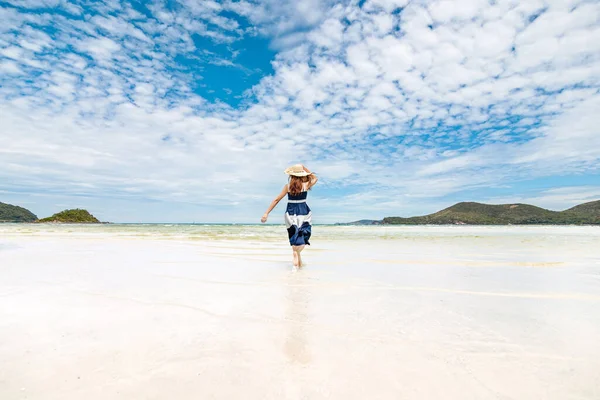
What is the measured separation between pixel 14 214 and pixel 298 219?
108 meters

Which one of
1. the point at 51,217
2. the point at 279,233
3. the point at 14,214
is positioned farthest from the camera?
the point at 14,214

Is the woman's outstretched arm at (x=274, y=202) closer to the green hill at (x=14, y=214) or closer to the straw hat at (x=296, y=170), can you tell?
the straw hat at (x=296, y=170)

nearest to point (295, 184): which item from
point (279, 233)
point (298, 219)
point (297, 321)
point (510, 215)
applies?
point (298, 219)

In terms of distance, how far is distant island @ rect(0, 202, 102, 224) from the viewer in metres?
76.4

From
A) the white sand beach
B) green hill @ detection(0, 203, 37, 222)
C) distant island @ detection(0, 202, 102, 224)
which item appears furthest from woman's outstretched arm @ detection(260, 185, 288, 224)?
green hill @ detection(0, 203, 37, 222)

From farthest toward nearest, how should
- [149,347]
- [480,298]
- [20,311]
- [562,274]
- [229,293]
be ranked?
[562,274] → [229,293] → [480,298] → [20,311] → [149,347]

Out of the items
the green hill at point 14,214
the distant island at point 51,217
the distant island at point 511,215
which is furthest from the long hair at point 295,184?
the green hill at point 14,214

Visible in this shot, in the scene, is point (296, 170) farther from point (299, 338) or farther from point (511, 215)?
point (511, 215)

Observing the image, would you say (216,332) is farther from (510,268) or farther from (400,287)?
(510,268)

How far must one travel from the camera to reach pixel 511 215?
2667 inches

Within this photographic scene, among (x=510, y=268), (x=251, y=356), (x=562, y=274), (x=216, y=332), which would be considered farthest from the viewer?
(x=510, y=268)

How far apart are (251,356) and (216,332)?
0.60 m

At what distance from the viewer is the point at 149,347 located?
2.41m

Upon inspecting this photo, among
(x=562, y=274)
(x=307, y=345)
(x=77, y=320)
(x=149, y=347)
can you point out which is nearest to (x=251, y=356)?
(x=307, y=345)
